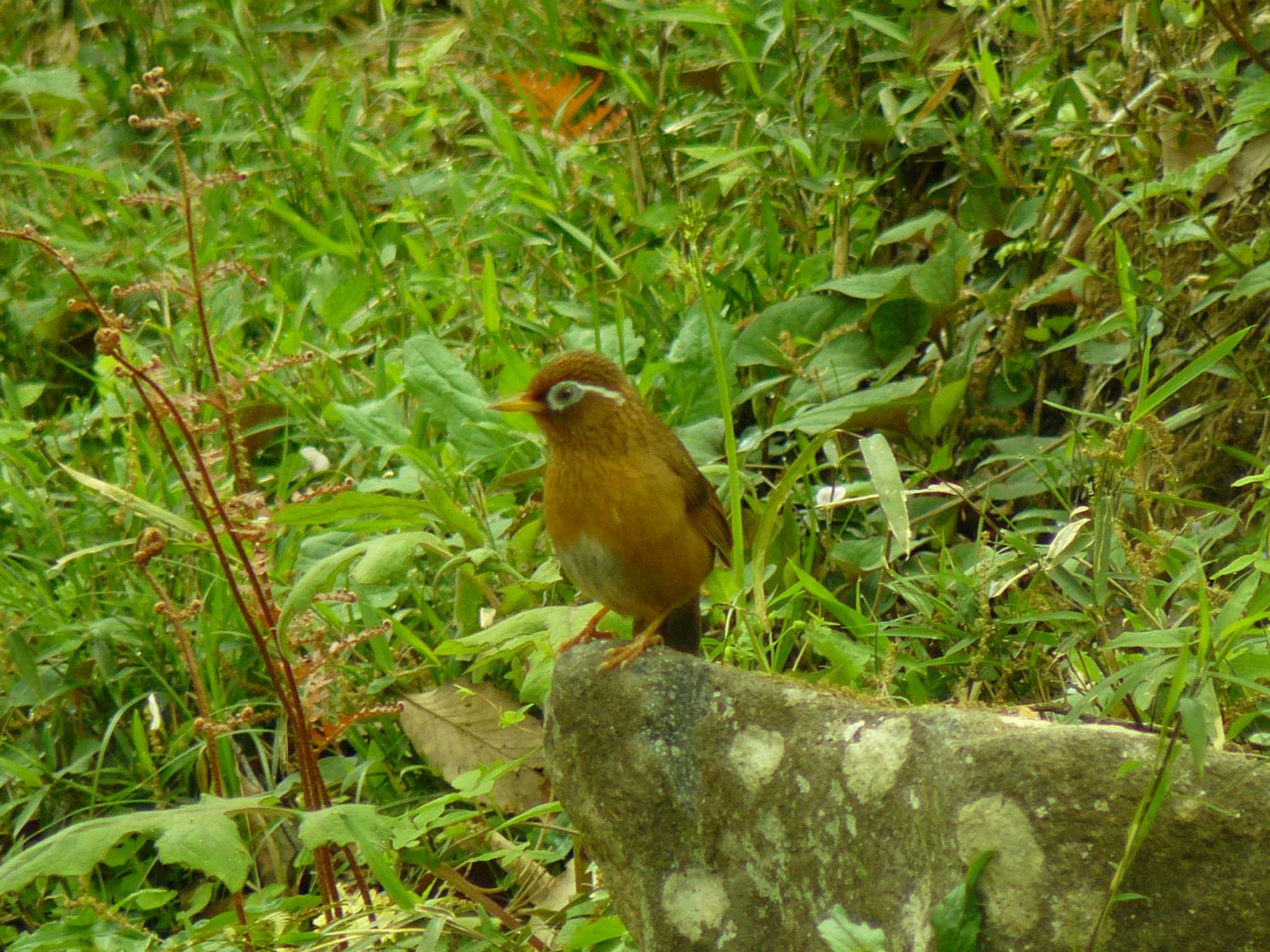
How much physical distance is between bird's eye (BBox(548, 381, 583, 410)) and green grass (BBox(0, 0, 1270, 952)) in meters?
0.45

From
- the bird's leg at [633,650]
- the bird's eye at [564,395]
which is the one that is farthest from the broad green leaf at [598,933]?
the bird's eye at [564,395]

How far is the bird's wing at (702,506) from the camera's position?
377cm

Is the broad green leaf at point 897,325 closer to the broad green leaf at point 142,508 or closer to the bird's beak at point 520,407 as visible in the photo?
the bird's beak at point 520,407

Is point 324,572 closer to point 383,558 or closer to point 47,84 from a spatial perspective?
point 383,558

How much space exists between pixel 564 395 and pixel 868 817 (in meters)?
1.55

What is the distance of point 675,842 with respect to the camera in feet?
9.22

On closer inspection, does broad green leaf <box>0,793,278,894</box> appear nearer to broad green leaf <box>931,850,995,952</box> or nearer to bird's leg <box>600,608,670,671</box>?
bird's leg <box>600,608,670,671</box>

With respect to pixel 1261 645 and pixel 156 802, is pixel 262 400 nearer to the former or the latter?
pixel 156 802

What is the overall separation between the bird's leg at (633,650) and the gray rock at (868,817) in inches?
1.1

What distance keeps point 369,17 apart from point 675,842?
23.2 ft

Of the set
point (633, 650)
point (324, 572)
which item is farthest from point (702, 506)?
point (324, 572)

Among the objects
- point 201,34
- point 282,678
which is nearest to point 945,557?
point 282,678

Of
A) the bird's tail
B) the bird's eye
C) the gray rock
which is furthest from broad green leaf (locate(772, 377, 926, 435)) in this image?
the gray rock

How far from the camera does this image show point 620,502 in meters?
3.63
